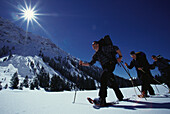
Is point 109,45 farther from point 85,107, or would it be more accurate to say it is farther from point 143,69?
point 143,69

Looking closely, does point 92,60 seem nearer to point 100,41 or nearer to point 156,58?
point 100,41

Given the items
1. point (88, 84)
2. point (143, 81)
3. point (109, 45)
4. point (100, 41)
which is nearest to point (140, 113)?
point (109, 45)

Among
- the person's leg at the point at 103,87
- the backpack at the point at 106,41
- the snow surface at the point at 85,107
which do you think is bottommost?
the snow surface at the point at 85,107

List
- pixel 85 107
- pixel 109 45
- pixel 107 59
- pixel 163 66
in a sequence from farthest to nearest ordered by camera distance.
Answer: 1. pixel 163 66
2. pixel 109 45
3. pixel 107 59
4. pixel 85 107

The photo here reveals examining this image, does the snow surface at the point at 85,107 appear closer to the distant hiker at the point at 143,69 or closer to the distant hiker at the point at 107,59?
the distant hiker at the point at 107,59

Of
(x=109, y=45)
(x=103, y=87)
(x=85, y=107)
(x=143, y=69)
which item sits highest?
(x=109, y=45)

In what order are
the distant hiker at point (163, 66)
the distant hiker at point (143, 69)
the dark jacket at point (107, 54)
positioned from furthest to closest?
the distant hiker at point (163, 66)
the distant hiker at point (143, 69)
the dark jacket at point (107, 54)

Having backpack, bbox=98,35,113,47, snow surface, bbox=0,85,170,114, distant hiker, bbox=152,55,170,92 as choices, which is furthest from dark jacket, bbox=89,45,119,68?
distant hiker, bbox=152,55,170,92

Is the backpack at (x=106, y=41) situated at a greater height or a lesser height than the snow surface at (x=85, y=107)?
greater

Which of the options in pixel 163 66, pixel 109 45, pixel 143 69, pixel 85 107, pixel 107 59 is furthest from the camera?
pixel 163 66

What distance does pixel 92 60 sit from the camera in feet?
11.3

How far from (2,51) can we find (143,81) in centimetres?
19402

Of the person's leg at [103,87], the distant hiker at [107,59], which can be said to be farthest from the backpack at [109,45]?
the person's leg at [103,87]

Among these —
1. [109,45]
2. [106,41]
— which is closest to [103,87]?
[109,45]
